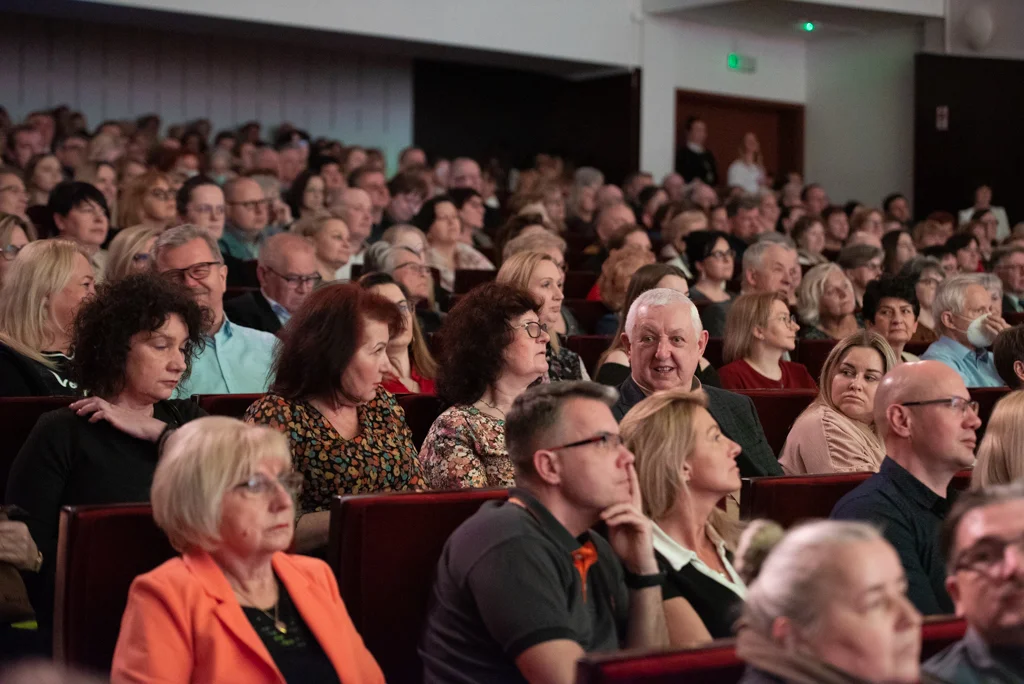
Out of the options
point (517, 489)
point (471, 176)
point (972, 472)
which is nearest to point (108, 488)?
point (517, 489)

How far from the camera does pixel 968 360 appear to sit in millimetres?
4273

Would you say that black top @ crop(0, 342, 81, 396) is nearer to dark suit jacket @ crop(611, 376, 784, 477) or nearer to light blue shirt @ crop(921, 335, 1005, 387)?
dark suit jacket @ crop(611, 376, 784, 477)

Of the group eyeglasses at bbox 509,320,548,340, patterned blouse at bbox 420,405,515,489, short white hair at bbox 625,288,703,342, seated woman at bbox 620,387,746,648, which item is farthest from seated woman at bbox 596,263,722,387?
seated woman at bbox 620,387,746,648

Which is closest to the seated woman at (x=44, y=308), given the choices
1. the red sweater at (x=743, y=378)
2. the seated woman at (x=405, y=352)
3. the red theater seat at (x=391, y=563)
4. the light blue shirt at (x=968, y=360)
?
the seated woman at (x=405, y=352)

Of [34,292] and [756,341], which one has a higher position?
[34,292]

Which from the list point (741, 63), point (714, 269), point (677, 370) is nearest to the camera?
point (677, 370)

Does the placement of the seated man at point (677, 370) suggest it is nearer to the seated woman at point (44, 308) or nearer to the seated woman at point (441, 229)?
the seated woman at point (44, 308)

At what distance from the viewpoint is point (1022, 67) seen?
32.8ft

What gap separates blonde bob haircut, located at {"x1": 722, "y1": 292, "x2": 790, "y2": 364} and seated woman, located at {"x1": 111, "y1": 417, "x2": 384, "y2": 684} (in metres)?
2.28

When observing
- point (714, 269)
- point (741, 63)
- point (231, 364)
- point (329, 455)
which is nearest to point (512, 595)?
point (329, 455)

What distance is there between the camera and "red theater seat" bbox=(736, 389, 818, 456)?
3393 mm

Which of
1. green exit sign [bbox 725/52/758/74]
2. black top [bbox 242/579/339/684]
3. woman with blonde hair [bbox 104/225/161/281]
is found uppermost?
green exit sign [bbox 725/52/758/74]

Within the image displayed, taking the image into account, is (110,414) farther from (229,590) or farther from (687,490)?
(687,490)

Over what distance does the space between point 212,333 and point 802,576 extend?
2.20m
